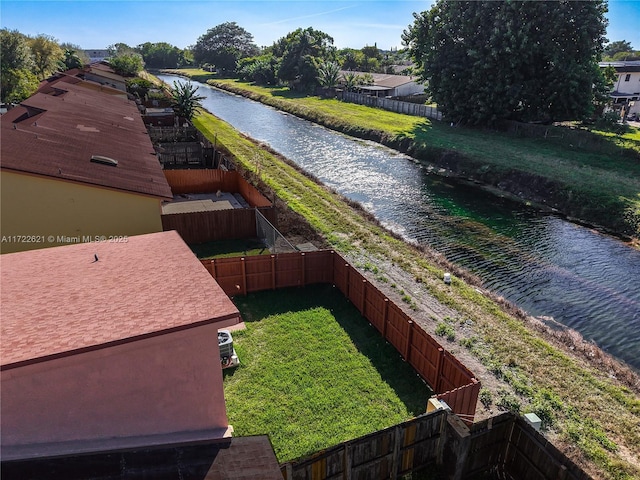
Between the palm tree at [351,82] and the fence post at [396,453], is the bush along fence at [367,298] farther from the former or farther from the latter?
the palm tree at [351,82]

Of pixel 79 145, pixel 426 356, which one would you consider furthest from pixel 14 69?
pixel 426 356

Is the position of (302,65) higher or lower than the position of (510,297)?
higher

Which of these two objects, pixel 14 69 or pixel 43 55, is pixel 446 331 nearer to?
pixel 14 69

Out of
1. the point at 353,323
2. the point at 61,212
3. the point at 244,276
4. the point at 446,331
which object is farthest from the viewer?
the point at 61,212

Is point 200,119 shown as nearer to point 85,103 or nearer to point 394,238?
point 85,103

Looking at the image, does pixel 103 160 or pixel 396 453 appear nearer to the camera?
pixel 396 453

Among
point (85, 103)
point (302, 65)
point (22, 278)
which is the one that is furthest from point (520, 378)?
point (302, 65)

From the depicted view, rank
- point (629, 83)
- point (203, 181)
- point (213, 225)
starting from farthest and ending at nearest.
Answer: point (629, 83)
point (203, 181)
point (213, 225)
